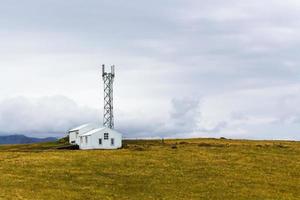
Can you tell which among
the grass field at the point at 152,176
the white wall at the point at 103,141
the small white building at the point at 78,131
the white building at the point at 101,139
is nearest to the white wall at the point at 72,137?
the small white building at the point at 78,131

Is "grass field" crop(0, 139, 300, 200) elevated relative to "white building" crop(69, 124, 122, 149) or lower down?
lower down

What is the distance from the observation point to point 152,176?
5794cm

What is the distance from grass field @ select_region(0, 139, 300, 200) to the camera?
48.8 metres

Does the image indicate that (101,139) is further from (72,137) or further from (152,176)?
(152,176)

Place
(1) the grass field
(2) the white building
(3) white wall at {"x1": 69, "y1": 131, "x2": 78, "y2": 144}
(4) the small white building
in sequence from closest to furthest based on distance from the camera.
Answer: (1) the grass field, (2) the white building, (4) the small white building, (3) white wall at {"x1": 69, "y1": 131, "x2": 78, "y2": 144}

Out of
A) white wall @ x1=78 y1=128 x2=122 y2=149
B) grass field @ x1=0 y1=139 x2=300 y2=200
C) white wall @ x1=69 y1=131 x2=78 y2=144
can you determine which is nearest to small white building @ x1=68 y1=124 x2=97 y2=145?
white wall @ x1=69 y1=131 x2=78 y2=144

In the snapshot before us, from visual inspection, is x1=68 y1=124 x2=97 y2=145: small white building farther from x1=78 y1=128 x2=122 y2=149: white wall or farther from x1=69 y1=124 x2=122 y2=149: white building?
x1=78 y1=128 x2=122 y2=149: white wall

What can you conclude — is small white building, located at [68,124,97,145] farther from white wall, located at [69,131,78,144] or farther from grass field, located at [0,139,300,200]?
grass field, located at [0,139,300,200]

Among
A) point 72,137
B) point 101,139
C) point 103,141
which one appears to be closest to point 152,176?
point 101,139

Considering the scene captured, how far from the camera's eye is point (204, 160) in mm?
71688

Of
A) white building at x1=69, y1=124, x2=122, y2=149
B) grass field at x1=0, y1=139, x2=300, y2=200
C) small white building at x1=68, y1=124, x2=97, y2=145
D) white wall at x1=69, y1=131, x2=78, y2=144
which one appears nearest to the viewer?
grass field at x1=0, y1=139, x2=300, y2=200

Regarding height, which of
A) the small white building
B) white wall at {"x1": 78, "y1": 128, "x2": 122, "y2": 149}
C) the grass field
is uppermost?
the small white building

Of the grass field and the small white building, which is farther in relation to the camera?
the small white building

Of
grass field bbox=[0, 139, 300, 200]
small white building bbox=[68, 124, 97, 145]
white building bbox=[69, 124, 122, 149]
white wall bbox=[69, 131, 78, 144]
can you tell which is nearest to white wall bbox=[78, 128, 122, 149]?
white building bbox=[69, 124, 122, 149]
